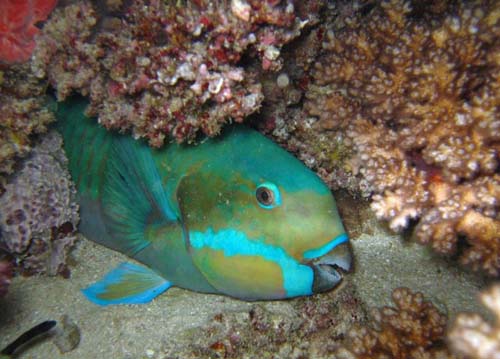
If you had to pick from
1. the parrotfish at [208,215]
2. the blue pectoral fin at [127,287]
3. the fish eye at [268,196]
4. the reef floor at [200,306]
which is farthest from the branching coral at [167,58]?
the reef floor at [200,306]

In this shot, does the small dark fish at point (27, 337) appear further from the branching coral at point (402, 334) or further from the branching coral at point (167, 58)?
the branching coral at point (402, 334)

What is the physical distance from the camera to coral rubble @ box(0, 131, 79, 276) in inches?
139

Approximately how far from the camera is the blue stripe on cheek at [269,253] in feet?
8.73

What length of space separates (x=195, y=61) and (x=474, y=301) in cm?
282

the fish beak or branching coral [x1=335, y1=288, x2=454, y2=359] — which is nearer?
the fish beak

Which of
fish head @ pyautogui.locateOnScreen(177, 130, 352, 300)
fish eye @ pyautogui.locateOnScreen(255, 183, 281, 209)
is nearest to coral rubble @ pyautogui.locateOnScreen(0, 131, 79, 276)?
fish head @ pyautogui.locateOnScreen(177, 130, 352, 300)

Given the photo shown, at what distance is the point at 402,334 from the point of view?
113 inches

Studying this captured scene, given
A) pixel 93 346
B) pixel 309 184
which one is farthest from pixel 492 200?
pixel 93 346

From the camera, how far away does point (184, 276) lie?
3.29 metres

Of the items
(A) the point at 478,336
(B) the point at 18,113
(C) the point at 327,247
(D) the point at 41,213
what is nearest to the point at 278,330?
(C) the point at 327,247

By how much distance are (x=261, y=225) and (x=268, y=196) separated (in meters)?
0.21

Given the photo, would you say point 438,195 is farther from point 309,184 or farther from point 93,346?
point 93,346

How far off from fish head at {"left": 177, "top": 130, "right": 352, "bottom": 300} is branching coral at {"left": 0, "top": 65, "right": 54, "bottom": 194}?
1386 millimetres

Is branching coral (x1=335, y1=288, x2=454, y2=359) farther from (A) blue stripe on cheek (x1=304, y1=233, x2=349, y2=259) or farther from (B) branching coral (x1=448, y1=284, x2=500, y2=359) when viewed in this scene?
(B) branching coral (x1=448, y1=284, x2=500, y2=359)
